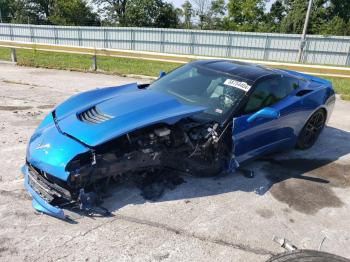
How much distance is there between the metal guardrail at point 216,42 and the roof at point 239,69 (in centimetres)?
2092

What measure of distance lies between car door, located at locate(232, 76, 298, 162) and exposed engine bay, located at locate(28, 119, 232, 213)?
0.21 metres

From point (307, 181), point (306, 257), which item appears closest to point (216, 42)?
point (307, 181)

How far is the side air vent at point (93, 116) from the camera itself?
3.78 meters

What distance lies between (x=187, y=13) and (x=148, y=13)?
631 centimetres

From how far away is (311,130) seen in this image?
5.76 metres

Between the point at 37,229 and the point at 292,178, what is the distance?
Result: 3283 mm

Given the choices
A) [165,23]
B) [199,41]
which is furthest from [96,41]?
[165,23]

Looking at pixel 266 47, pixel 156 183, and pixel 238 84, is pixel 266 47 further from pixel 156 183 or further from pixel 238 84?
pixel 156 183

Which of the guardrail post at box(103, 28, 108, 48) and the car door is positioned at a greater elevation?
the car door

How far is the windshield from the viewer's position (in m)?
4.41

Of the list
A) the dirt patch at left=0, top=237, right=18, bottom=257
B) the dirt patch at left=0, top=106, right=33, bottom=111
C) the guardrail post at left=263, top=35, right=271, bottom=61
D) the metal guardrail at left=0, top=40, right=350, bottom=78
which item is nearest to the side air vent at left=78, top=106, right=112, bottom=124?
the dirt patch at left=0, top=237, right=18, bottom=257

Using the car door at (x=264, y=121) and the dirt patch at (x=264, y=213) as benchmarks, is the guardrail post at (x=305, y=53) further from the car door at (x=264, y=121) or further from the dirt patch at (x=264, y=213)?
the dirt patch at (x=264, y=213)

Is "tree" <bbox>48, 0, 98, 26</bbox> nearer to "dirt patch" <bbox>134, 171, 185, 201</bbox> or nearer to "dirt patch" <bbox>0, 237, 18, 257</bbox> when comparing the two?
"dirt patch" <bbox>134, 171, 185, 201</bbox>

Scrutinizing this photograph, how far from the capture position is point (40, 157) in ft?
11.3
